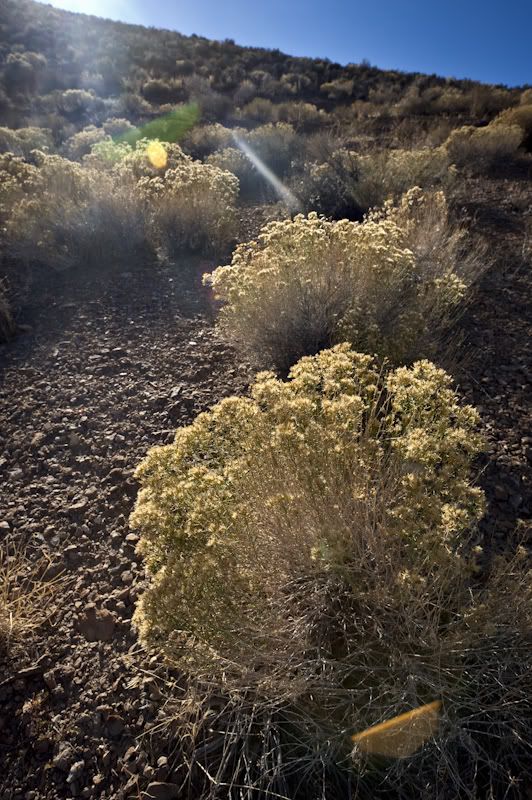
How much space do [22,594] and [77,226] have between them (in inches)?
176

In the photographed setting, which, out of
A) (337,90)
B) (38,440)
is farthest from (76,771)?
(337,90)

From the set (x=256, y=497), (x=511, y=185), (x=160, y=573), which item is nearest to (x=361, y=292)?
(x=256, y=497)

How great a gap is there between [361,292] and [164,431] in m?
1.73

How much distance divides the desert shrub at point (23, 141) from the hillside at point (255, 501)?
4712mm

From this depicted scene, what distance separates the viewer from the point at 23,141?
1034 centimetres

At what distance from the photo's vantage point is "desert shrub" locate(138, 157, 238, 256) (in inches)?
232

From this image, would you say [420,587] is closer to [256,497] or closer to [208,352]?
[256,497]

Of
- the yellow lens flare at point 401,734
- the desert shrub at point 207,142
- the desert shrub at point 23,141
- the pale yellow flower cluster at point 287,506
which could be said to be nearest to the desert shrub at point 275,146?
the desert shrub at point 207,142

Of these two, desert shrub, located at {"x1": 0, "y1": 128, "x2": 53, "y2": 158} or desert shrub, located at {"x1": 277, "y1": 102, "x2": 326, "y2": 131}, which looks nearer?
desert shrub, located at {"x1": 0, "y1": 128, "x2": 53, "y2": 158}

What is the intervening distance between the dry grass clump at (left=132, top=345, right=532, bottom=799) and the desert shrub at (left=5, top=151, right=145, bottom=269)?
14.4 feet

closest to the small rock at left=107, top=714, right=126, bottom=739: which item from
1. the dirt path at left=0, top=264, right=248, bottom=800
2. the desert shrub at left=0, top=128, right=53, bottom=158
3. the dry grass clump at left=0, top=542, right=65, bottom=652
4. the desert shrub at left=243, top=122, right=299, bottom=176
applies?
the dirt path at left=0, top=264, right=248, bottom=800

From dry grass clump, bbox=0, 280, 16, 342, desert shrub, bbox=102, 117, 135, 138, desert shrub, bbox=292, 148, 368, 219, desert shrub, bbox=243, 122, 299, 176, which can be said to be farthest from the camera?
desert shrub, bbox=102, 117, 135, 138

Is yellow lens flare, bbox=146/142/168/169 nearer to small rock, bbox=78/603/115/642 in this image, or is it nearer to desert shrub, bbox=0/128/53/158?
desert shrub, bbox=0/128/53/158

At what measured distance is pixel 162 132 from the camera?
13.3m
